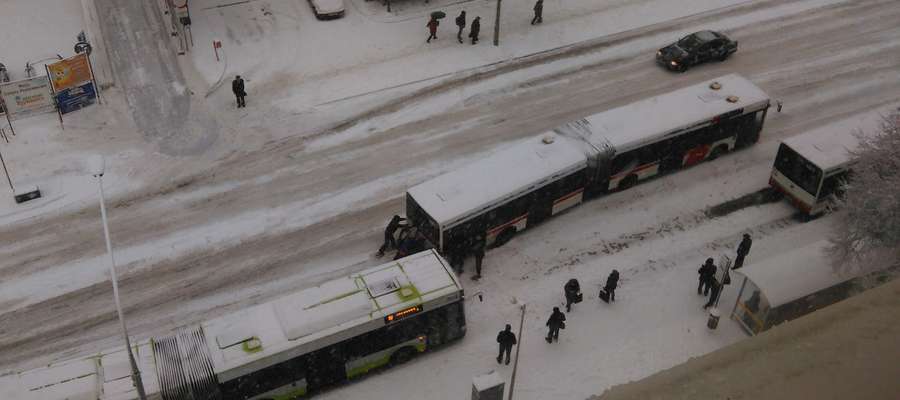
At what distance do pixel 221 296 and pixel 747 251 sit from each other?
1607 centimetres

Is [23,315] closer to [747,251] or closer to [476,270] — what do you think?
[476,270]

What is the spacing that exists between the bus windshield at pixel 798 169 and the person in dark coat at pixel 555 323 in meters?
9.99

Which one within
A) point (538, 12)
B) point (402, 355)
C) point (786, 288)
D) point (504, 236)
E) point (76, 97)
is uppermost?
point (538, 12)

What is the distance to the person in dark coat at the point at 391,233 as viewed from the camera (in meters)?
26.1

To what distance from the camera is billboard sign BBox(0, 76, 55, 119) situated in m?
31.9

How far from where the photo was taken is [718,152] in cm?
3094

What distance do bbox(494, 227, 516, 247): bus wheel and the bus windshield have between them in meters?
9.49

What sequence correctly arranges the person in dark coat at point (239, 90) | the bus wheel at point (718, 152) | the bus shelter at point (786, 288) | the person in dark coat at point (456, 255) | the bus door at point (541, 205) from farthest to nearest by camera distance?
the person in dark coat at point (239, 90)
the bus wheel at point (718, 152)
the bus door at point (541, 205)
the person in dark coat at point (456, 255)
the bus shelter at point (786, 288)

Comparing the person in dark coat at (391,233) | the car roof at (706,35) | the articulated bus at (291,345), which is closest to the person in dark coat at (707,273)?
the articulated bus at (291,345)

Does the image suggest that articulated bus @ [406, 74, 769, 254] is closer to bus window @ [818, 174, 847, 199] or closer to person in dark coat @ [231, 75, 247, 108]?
bus window @ [818, 174, 847, 199]

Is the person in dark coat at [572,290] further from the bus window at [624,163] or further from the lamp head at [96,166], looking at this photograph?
the lamp head at [96,166]

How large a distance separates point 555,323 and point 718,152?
11.6 meters

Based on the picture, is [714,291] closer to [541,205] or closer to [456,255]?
[541,205]

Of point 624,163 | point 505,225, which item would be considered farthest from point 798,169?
point 505,225
